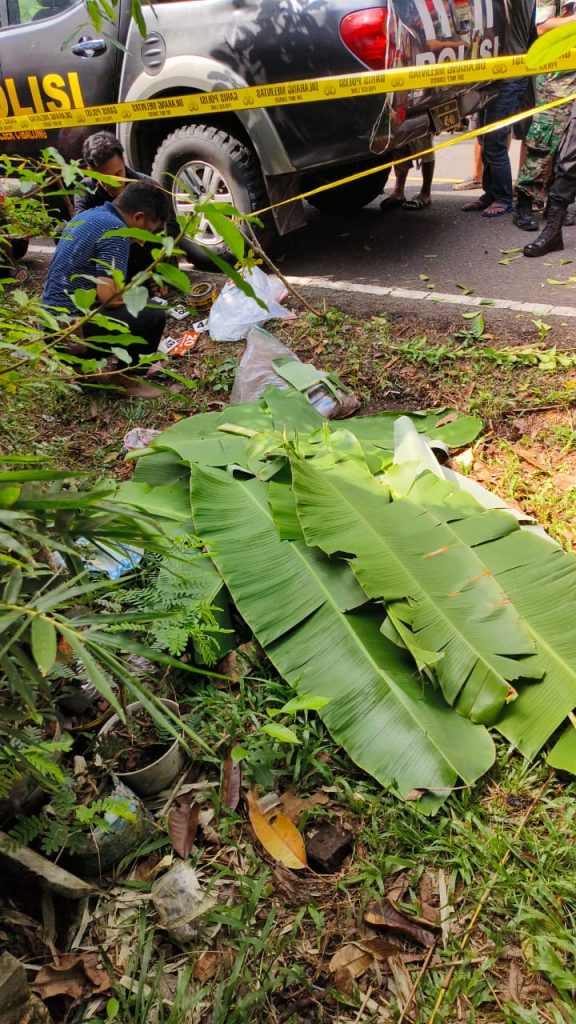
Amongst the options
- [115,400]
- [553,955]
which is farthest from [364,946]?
[115,400]

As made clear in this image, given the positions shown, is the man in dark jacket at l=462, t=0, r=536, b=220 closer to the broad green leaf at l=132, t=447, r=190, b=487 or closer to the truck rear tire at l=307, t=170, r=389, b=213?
the truck rear tire at l=307, t=170, r=389, b=213

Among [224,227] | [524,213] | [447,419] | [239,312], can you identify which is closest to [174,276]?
[224,227]

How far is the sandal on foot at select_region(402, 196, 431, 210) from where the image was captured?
6.73 metres

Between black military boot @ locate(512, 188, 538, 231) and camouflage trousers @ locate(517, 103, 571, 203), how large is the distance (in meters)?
0.04

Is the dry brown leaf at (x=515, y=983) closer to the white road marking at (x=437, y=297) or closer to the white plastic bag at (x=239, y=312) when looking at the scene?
the white road marking at (x=437, y=297)

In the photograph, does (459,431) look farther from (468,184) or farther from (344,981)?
(468,184)

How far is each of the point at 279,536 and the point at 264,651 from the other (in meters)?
0.45

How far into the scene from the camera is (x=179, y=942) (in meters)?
1.86

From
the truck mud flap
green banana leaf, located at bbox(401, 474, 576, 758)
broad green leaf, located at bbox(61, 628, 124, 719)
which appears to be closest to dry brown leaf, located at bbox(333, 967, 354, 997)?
green banana leaf, located at bbox(401, 474, 576, 758)

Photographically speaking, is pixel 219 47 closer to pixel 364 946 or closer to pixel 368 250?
pixel 368 250

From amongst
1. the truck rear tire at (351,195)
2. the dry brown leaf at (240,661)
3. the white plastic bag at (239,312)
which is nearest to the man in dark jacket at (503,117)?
the truck rear tire at (351,195)

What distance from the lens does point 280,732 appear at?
7.05ft

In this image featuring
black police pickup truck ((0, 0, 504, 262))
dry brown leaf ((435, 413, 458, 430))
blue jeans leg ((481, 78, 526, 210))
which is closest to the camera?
dry brown leaf ((435, 413, 458, 430))

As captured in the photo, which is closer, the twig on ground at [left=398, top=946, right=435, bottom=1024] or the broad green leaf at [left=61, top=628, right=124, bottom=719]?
the broad green leaf at [left=61, top=628, right=124, bottom=719]
